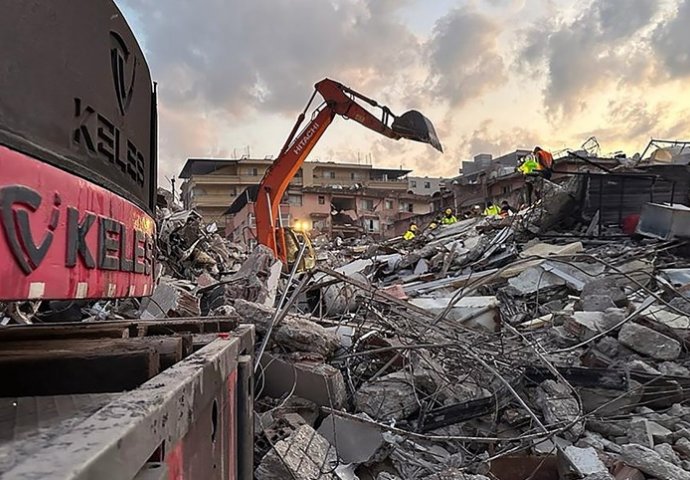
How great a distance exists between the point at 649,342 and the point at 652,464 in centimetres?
199

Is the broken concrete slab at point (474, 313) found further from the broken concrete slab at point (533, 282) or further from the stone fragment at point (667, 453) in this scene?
the broken concrete slab at point (533, 282)

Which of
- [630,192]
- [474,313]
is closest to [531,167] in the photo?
[630,192]

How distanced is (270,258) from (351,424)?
14.7ft

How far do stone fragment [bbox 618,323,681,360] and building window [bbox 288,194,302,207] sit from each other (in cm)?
4055

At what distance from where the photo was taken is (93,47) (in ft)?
4.32

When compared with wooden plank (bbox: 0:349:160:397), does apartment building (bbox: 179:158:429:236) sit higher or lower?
higher

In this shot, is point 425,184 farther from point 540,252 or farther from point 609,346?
point 609,346

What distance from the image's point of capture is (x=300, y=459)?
9.98ft

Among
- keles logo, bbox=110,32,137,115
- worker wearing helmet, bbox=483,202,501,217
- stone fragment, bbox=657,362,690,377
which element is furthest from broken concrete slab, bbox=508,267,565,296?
worker wearing helmet, bbox=483,202,501,217

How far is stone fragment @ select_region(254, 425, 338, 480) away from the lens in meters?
2.91

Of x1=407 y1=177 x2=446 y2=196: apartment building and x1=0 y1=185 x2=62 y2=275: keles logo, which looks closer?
x1=0 y1=185 x2=62 y2=275: keles logo

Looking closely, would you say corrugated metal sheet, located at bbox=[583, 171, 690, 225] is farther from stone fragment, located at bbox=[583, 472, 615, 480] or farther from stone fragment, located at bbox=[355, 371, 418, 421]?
stone fragment, located at bbox=[583, 472, 615, 480]

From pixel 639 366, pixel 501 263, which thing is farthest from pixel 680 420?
pixel 501 263

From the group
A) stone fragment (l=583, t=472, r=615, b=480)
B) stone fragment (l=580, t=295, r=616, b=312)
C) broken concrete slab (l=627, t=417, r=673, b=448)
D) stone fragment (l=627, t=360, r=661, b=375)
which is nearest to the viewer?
stone fragment (l=583, t=472, r=615, b=480)
